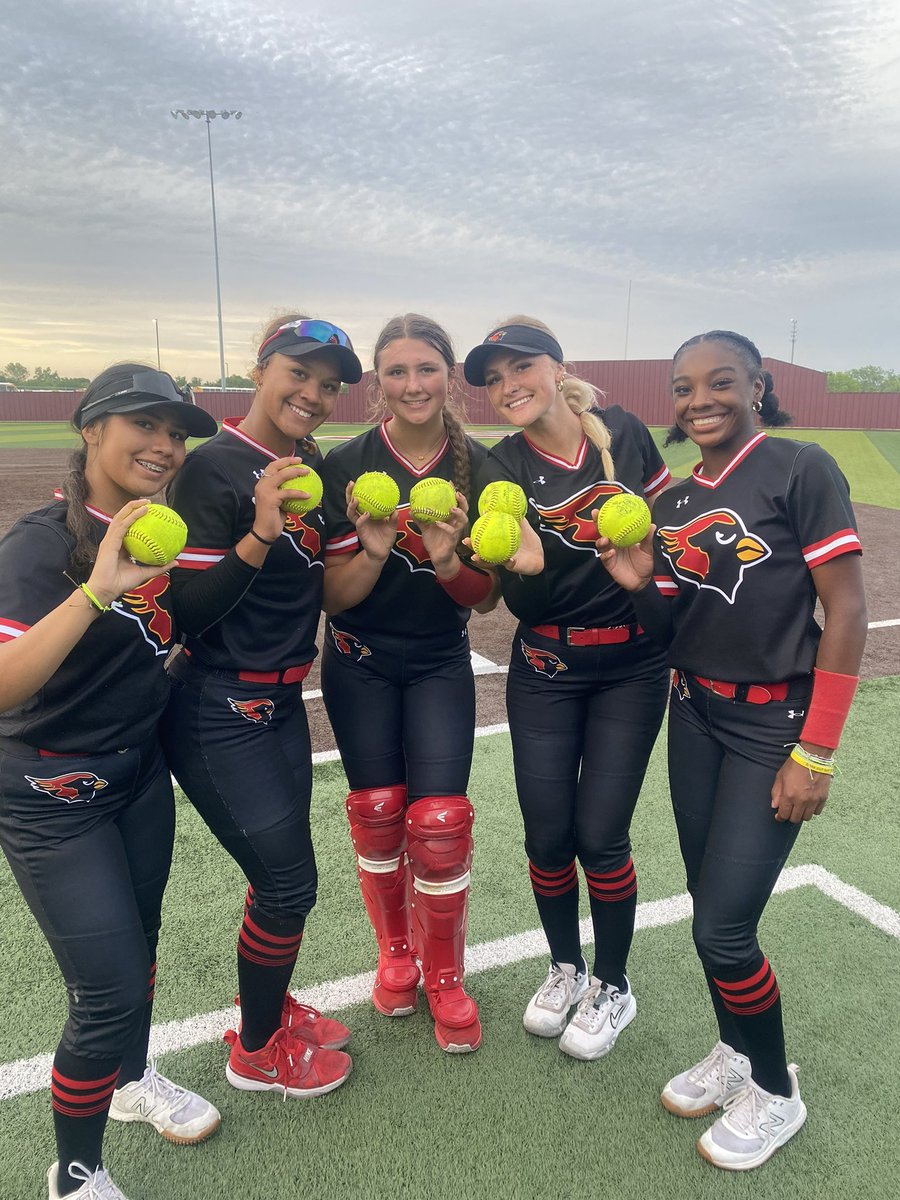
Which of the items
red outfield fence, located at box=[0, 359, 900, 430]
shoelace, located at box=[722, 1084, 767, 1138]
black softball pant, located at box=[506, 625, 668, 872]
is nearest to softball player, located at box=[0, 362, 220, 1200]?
black softball pant, located at box=[506, 625, 668, 872]

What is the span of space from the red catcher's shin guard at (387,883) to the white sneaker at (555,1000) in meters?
0.46

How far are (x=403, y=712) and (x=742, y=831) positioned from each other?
125 centimetres

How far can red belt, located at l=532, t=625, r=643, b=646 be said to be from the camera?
2.79 m

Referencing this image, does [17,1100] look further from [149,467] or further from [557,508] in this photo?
[557,508]

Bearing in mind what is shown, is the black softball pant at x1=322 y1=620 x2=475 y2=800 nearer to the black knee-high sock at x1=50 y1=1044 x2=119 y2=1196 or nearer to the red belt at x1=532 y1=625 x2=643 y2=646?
the red belt at x1=532 y1=625 x2=643 y2=646

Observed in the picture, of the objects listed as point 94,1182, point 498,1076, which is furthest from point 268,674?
point 498,1076

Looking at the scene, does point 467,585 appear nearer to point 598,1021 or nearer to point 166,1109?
point 598,1021

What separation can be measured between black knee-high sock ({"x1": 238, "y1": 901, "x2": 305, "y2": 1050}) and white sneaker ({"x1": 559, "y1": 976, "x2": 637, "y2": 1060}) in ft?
3.35

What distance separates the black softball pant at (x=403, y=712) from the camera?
9.57ft

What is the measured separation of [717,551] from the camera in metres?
2.34

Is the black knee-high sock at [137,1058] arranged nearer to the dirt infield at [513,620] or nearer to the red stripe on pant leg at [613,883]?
the red stripe on pant leg at [613,883]

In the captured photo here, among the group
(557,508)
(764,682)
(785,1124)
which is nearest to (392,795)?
(557,508)

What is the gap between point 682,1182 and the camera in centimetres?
232

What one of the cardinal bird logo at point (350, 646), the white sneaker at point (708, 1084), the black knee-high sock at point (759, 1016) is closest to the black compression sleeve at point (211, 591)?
the cardinal bird logo at point (350, 646)
